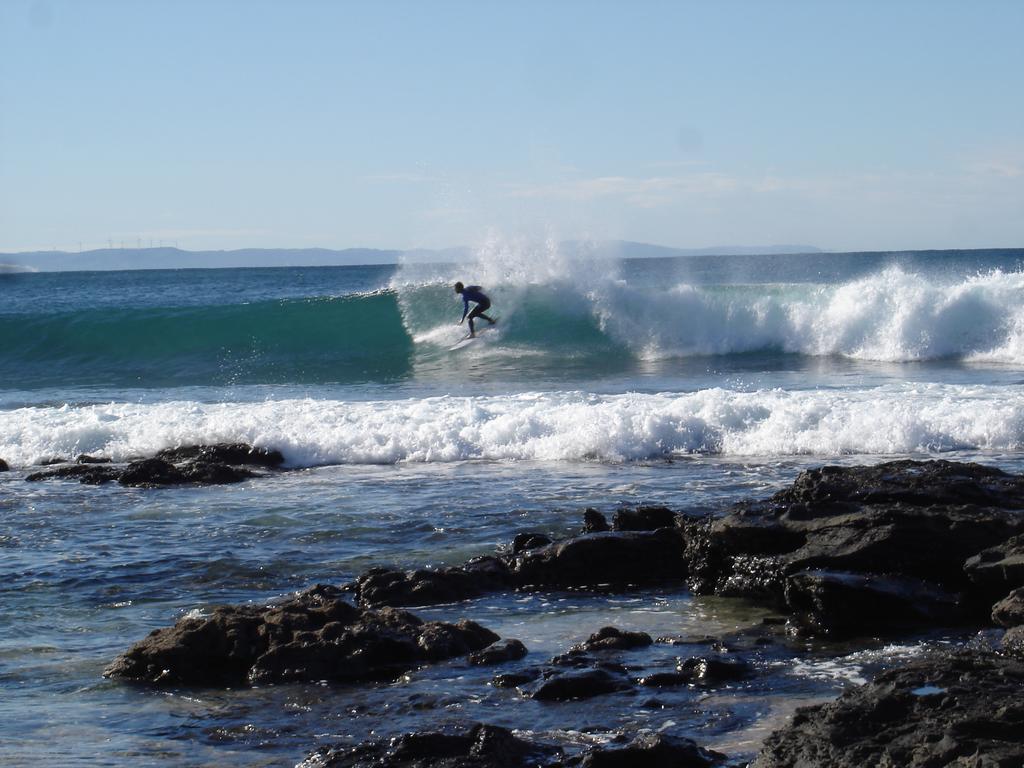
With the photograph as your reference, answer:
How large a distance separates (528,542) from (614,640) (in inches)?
107

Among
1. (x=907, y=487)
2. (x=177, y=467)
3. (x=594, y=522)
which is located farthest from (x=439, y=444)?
(x=907, y=487)

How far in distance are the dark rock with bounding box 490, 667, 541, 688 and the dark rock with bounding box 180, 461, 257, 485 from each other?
829cm

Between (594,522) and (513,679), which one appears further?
(594,522)

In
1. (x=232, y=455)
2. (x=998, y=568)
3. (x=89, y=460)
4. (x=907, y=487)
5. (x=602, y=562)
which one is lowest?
(x=89, y=460)

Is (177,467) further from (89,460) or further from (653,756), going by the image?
(653,756)

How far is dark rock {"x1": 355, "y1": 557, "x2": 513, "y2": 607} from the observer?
29.3 ft

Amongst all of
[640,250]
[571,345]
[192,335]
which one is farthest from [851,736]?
[640,250]

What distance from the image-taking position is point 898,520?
8.45 metres

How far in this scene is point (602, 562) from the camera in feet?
31.1

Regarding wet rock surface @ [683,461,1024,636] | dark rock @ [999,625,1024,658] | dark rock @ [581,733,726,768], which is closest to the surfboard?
wet rock surface @ [683,461,1024,636]

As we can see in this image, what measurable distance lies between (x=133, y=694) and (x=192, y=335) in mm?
27087

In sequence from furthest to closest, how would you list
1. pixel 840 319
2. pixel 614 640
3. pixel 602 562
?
1. pixel 840 319
2. pixel 602 562
3. pixel 614 640

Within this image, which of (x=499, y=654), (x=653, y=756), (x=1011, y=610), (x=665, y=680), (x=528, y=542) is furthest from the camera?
(x=528, y=542)

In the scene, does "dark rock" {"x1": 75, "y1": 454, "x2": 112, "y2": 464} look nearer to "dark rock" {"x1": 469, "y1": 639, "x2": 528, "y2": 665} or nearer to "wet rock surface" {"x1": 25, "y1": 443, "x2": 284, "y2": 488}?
"wet rock surface" {"x1": 25, "y1": 443, "x2": 284, "y2": 488}
